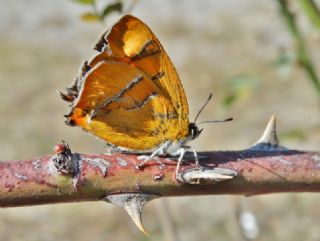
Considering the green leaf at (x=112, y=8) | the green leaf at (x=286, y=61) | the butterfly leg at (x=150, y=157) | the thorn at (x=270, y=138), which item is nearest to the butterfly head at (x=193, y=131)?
the butterfly leg at (x=150, y=157)

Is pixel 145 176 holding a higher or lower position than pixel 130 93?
lower

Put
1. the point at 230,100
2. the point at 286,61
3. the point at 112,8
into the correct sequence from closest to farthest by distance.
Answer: the point at 112,8, the point at 286,61, the point at 230,100

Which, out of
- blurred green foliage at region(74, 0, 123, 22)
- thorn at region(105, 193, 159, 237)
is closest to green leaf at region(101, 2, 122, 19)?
blurred green foliage at region(74, 0, 123, 22)

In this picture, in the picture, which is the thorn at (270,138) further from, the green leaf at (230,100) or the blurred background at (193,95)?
the green leaf at (230,100)

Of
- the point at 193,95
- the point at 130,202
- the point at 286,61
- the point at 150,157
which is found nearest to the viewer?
the point at 130,202

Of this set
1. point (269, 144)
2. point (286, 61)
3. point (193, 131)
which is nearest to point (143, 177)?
point (269, 144)

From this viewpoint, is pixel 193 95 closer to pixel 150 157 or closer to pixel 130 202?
pixel 150 157

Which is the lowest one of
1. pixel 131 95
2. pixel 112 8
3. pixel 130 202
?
pixel 130 202

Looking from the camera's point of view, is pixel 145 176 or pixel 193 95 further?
pixel 193 95
